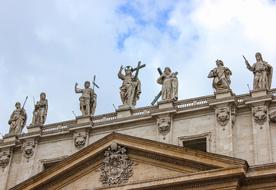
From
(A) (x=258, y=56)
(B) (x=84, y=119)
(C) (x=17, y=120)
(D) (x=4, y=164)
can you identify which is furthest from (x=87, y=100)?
(A) (x=258, y=56)

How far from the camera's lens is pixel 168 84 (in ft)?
119

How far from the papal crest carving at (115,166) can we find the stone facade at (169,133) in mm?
295

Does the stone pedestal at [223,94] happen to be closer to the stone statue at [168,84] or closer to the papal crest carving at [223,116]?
the papal crest carving at [223,116]

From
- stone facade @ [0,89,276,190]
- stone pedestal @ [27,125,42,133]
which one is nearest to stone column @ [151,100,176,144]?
stone facade @ [0,89,276,190]

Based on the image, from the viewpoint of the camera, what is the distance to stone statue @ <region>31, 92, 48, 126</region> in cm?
3802

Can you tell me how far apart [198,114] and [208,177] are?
4.22 metres

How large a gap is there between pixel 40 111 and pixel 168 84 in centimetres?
671

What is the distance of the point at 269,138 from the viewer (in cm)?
3266

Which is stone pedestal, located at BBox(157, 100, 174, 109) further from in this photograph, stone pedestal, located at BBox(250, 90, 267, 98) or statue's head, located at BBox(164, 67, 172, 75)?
stone pedestal, located at BBox(250, 90, 267, 98)

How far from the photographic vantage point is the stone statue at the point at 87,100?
37.2 meters

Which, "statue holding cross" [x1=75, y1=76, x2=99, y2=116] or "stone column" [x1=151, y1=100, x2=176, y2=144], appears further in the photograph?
"statue holding cross" [x1=75, y1=76, x2=99, y2=116]

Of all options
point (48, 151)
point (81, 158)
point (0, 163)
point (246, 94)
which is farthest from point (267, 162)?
point (0, 163)

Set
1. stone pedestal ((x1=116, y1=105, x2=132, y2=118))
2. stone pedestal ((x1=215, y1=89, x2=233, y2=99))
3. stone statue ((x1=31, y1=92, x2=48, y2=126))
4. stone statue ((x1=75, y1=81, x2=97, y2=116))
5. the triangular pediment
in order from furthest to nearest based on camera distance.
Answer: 1. stone statue ((x1=31, y1=92, x2=48, y2=126))
2. stone statue ((x1=75, y1=81, x2=97, y2=116))
3. stone pedestal ((x1=116, y1=105, x2=132, y2=118))
4. stone pedestal ((x1=215, y1=89, x2=233, y2=99))
5. the triangular pediment

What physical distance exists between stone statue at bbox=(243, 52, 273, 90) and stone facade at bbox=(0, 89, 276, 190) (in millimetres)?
516
